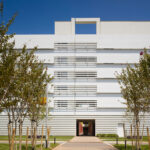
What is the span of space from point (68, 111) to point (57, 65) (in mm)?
9127

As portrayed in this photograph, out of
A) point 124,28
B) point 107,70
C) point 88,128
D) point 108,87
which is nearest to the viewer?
point 108,87

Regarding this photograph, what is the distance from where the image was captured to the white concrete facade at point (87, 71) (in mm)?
48656

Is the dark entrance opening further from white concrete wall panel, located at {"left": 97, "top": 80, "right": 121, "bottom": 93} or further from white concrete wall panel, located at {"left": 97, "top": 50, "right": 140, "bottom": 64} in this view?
white concrete wall panel, located at {"left": 97, "top": 50, "right": 140, "bottom": 64}

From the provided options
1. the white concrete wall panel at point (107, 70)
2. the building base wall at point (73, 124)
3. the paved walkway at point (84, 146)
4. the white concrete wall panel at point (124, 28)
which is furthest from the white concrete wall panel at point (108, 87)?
the paved walkway at point (84, 146)

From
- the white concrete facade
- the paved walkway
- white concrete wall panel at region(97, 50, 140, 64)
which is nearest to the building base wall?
the white concrete facade

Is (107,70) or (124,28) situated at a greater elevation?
(124,28)

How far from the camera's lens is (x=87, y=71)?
50156 mm

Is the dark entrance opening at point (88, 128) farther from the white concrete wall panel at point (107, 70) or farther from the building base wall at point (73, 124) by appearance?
the white concrete wall panel at point (107, 70)

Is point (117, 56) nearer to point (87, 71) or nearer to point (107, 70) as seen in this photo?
point (107, 70)

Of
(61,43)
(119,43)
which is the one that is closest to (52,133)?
(61,43)

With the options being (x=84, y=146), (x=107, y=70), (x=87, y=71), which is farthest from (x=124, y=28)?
(x=84, y=146)

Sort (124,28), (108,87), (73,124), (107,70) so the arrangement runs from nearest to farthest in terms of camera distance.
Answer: (73,124) → (108,87) → (107,70) → (124,28)

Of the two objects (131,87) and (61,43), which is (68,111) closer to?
(61,43)

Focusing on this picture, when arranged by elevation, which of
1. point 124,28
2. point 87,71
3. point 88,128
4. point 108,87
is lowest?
point 88,128
